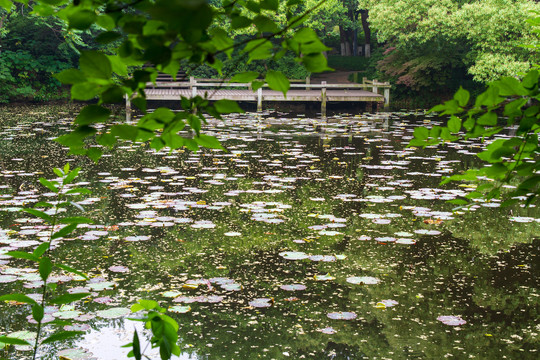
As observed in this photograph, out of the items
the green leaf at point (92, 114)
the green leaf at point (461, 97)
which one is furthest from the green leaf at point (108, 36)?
the green leaf at point (461, 97)

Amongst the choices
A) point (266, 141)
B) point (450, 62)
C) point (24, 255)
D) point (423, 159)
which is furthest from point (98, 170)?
point (450, 62)

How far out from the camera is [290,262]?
16.2 feet

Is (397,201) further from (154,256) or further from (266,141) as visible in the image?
(266,141)

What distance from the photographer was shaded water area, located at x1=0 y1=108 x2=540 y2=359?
3.58 meters

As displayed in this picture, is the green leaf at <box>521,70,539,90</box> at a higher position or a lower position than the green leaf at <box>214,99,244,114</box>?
higher

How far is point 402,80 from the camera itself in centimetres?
2295

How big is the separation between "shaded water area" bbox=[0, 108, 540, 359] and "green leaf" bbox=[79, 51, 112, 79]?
7.79ft

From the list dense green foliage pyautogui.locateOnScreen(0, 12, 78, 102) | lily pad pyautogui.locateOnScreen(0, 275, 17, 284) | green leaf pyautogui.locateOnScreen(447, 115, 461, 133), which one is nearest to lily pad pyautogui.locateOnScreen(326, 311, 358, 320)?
green leaf pyautogui.locateOnScreen(447, 115, 461, 133)

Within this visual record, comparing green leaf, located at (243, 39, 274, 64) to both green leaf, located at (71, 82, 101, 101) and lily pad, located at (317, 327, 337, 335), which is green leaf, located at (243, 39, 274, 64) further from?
lily pad, located at (317, 327, 337, 335)

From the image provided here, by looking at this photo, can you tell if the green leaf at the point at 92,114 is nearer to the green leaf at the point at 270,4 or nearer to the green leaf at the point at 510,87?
the green leaf at the point at 270,4

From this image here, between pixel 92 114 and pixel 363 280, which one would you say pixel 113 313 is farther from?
pixel 92 114

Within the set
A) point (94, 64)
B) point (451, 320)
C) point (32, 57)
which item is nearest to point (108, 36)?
point (94, 64)

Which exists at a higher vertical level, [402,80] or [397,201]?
[402,80]

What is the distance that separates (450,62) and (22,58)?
1719 centimetres
